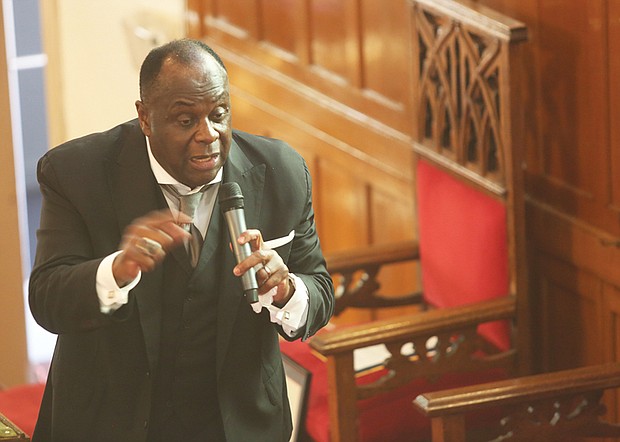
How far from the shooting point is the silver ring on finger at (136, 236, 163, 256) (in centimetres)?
165

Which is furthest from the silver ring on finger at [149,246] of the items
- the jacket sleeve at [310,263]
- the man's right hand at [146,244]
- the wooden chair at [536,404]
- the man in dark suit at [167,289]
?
the wooden chair at [536,404]

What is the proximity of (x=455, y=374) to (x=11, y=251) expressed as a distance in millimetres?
2072

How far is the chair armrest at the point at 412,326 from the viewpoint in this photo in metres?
3.02

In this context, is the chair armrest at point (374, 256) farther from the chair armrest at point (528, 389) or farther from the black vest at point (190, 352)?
the black vest at point (190, 352)

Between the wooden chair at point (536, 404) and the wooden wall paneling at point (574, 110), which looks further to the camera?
the wooden wall paneling at point (574, 110)

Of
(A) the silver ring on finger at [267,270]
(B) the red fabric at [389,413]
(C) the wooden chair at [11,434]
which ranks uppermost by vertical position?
(A) the silver ring on finger at [267,270]

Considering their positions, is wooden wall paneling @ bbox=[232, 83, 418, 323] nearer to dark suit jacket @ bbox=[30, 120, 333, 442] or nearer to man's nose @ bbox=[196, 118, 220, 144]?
dark suit jacket @ bbox=[30, 120, 333, 442]

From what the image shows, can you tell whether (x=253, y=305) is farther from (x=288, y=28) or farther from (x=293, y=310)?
(x=288, y=28)

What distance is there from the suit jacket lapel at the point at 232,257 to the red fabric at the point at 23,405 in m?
1.64

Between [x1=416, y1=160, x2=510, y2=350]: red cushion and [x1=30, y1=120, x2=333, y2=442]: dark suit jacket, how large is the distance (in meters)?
1.37

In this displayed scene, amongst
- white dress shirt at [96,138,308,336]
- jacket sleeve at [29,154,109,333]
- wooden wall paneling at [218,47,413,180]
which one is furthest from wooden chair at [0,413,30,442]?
wooden wall paneling at [218,47,413,180]

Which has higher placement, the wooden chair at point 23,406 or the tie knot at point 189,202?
the tie knot at point 189,202

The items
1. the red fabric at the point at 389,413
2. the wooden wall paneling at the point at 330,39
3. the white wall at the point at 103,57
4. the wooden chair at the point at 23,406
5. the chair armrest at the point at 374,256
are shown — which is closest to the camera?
the red fabric at the point at 389,413

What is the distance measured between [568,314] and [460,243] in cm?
37
